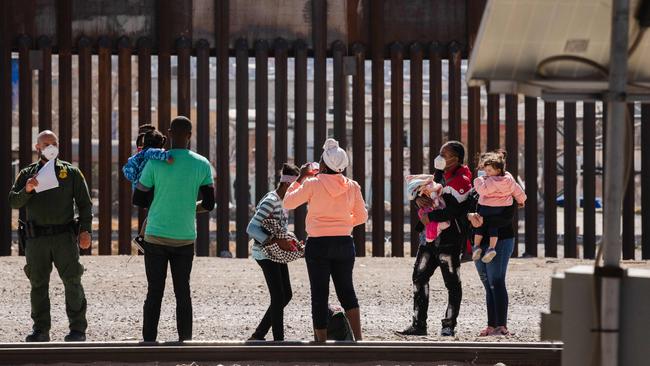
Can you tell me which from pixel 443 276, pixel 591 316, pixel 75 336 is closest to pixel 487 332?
pixel 443 276

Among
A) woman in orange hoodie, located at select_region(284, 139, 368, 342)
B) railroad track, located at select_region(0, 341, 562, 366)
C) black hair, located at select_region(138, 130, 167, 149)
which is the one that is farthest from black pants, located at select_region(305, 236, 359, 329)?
black hair, located at select_region(138, 130, 167, 149)

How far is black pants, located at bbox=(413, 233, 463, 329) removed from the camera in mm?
10141

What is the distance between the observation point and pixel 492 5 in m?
4.87

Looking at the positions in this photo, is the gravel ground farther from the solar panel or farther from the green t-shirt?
the solar panel

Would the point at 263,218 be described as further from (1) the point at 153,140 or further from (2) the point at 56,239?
(2) the point at 56,239

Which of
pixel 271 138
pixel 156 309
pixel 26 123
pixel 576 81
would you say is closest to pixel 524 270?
pixel 26 123

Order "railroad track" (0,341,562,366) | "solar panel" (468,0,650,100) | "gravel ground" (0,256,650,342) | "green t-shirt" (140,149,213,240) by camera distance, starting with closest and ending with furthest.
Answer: "solar panel" (468,0,650,100) → "railroad track" (0,341,562,366) → "green t-shirt" (140,149,213,240) → "gravel ground" (0,256,650,342)

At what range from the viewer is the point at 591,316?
4.68 metres

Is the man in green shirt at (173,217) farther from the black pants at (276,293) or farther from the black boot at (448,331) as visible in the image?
the black boot at (448,331)

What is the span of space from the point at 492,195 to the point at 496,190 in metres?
0.05

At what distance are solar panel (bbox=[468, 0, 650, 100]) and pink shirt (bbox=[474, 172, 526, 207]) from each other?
4.87 m

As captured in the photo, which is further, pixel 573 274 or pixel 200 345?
pixel 200 345

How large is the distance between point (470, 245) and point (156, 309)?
263 centimetres

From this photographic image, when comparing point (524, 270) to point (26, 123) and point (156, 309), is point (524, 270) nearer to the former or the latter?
point (26, 123)
